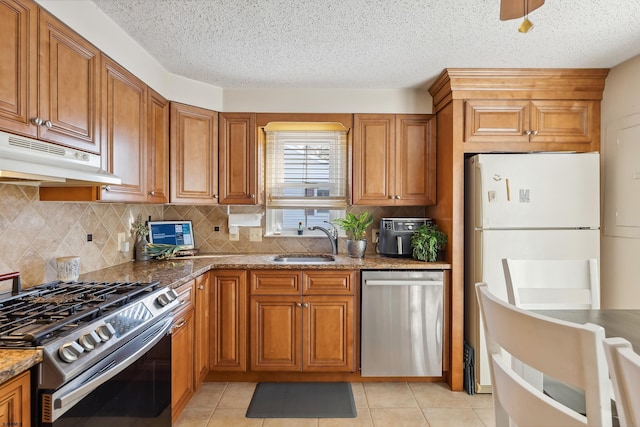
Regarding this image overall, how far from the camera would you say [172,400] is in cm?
198

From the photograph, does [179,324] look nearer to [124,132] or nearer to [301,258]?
[124,132]

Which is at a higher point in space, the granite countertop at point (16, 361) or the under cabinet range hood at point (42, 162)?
the under cabinet range hood at point (42, 162)

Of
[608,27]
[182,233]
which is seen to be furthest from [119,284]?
[608,27]

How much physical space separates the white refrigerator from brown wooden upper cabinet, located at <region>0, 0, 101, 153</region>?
2.41 m

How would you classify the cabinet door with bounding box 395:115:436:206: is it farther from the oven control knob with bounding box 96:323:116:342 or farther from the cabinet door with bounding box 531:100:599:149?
the oven control knob with bounding box 96:323:116:342

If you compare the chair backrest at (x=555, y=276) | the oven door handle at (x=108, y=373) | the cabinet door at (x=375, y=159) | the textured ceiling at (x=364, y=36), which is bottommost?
the oven door handle at (x=108, y=373)

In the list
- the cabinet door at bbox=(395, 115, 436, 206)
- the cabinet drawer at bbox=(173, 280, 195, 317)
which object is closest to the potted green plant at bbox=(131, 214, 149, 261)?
the cabinet drawer at bbox=(173, 280, 195, 317)

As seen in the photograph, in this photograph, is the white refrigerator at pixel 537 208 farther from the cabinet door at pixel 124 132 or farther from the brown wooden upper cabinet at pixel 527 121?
the cabinet door at pixel 124 132

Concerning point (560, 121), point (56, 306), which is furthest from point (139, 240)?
point (560, 121)

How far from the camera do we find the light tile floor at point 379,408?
2.18 m

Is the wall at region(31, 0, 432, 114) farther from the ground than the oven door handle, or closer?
farther from the ground

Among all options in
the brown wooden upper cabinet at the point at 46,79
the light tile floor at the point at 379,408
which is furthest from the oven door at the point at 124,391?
the brown wooden upper cabinet at the point at 46,79

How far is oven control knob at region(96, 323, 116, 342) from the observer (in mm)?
1269

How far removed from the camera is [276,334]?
8.68 ft
